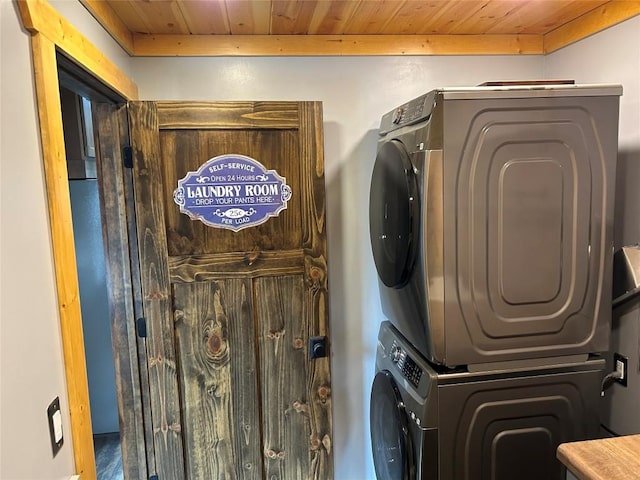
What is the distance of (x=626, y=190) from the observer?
183 centimetres

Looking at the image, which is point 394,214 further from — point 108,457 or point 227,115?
point 108,457

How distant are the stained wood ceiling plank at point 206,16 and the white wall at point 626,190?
1.64 meters

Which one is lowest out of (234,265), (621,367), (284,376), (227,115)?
(284,376)

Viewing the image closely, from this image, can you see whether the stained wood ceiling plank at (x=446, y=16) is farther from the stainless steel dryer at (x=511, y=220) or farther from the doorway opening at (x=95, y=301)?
the doorway opening at (x=95, y=301)

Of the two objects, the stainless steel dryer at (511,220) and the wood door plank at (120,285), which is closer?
the stainless steel dryer at (511,220)

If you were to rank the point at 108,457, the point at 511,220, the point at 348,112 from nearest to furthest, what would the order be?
1. the point at 511,220
2. the point at 348,112
3. the point at 108,457

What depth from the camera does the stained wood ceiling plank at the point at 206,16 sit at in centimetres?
177

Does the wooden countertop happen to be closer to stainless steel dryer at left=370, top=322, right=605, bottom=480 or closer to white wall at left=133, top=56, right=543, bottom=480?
stainless steel dryer at left=370, top=322, right=605, bottom=480

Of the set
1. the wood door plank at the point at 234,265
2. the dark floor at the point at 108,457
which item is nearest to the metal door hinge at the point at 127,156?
the wood door plank at the point at 234,265

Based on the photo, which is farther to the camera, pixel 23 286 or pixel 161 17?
pixel 161 17

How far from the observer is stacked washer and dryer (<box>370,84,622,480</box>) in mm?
1440

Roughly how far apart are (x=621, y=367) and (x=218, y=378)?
1.74m

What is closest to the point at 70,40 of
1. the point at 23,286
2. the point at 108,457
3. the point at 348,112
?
the point at 23,286

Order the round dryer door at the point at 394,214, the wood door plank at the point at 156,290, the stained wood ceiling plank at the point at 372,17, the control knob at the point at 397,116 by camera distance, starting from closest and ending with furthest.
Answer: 1. the round dryer door at the point at 394,214
2. the control knob at the point at 397,116
3. the stained wood ceiling plank at the point at 372,17
4. the wood door plank at the point at 156,290
